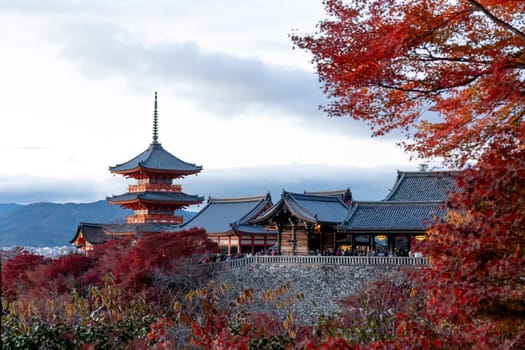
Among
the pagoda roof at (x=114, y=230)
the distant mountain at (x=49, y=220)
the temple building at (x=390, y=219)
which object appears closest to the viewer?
the temple building at (x=390, y=219)

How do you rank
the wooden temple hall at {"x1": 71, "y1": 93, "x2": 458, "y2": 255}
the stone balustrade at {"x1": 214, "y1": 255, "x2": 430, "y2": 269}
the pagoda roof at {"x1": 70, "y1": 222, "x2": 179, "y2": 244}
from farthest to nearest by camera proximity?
the pagoda roof at {"x1": 70, "y1": 222, "x2": 179, "y2": 244}
the wooden temple hall at {"x1": 71, "y1": 93, "x2": 458, "y2": 255}
the stone balustrade at {"x1": 214, "y1": 255, "x2": 430, "y2": 269}

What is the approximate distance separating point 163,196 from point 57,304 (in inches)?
775

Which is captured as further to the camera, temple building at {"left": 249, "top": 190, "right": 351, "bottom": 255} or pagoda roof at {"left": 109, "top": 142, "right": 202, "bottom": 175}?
pagoda roof at {"left": 109, "top": 142, "right": 202, "bottom": 175}

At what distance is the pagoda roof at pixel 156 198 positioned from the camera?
41.9 meters

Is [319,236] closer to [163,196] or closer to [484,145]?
[163,196]

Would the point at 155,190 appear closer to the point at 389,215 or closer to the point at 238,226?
the point at 238,226

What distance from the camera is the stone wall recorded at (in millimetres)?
26391

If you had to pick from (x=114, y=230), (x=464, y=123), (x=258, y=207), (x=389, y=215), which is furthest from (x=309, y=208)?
(x=464, y=123)

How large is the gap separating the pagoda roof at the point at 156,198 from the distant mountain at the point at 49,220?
101621 mm

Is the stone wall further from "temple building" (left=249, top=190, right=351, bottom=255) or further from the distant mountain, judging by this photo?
the distant mountain

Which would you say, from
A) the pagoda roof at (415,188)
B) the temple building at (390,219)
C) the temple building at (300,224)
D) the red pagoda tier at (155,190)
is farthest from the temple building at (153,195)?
the temple building at (390,219)

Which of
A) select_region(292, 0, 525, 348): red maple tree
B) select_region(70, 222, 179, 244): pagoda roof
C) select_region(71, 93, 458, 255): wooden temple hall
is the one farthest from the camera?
select_region(70, 222, 179, 244): pagoda roof

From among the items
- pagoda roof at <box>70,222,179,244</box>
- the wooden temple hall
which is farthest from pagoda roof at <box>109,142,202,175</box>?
pagoda roof at <box>70,222,179,244</box>

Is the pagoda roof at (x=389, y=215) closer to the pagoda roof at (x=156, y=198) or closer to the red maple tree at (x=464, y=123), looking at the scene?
the pagoda roof at (x=156, y=198)
